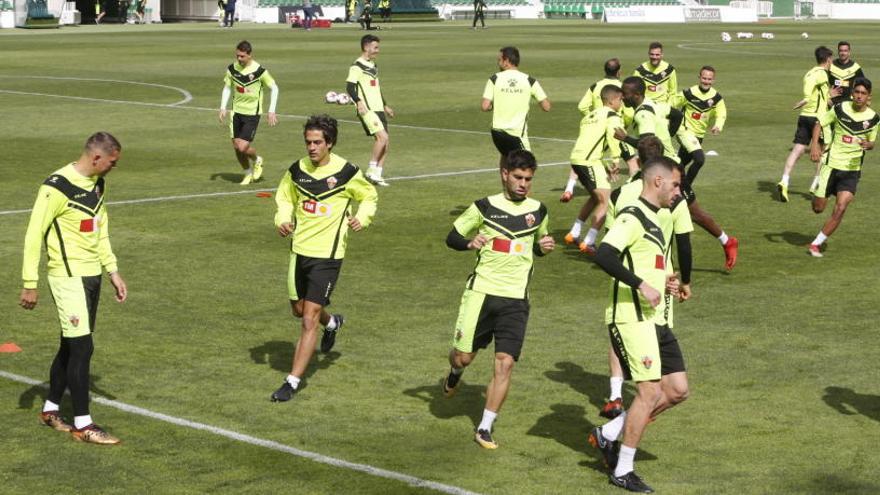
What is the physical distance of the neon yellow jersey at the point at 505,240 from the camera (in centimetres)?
1054

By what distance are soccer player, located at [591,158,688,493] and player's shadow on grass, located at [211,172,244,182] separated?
14.9 m

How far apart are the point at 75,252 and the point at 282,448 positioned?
204 centimetres

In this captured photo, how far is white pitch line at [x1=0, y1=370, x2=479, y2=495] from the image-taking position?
9.66 m

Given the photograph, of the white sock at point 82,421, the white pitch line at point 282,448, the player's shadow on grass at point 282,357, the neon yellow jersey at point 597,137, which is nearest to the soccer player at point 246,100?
the neon yellow jersey at point 597,137

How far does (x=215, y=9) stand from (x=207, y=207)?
2869 inches

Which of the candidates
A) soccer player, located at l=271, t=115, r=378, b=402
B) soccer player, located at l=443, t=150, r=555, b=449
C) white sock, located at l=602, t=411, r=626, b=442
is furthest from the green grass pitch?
soccer player, located at l=271, t=115, r=378, b=402

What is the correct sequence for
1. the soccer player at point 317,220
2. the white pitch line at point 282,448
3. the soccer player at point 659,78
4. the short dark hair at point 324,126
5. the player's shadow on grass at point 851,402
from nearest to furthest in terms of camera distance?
the white pitch line at point 282,448 < the player's shadow on grass at point 851,402 < the short dark hair at point 324,126 < the soccer player at point 317,220 < the soccer player at point 659,78

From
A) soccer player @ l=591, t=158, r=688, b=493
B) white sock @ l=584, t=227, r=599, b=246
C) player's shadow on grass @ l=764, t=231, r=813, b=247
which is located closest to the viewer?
soccer player @ l=591, t=158, r=688, b=493

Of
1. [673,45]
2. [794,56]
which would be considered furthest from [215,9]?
[794,56]

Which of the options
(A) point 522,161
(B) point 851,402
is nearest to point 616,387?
(B) point 851,402

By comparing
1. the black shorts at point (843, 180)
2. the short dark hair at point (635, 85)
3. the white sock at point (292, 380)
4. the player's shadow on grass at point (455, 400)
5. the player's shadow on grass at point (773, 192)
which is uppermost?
the short dark hair at point (635, 85)

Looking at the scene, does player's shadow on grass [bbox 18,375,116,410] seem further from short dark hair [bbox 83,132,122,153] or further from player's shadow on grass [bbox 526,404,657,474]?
player's shadow on grass [bbox 526,404,657,474]

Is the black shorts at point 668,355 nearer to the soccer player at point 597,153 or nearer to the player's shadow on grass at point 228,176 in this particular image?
the soccer player at point 597,153

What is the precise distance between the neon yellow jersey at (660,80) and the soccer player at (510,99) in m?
6.63
